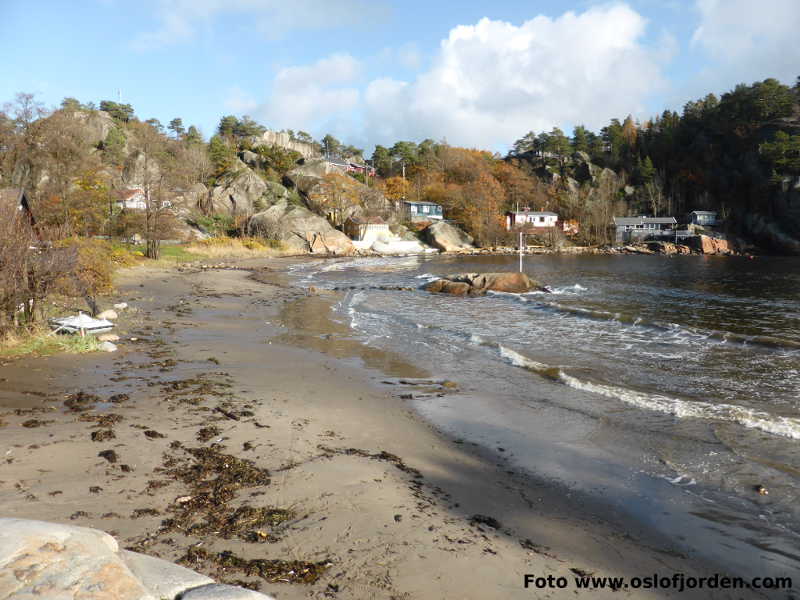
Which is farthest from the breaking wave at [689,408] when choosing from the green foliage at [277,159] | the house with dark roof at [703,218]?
the house with dark roof at [703,218]

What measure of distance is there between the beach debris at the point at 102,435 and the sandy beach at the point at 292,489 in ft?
0.09

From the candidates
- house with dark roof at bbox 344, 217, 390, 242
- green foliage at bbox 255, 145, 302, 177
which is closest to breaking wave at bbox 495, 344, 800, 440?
house with dark roof at bbox 344, 217, 390, 242

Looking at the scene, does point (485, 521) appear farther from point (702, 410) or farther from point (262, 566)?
point (702, 410)

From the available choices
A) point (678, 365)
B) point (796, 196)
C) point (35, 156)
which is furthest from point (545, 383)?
point (796, 196)

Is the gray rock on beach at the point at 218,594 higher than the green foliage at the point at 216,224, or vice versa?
the green foliage at the point at 216,224

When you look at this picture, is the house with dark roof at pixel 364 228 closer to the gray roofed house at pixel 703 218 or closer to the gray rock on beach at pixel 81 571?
the gray roofed house at pixel 703 218

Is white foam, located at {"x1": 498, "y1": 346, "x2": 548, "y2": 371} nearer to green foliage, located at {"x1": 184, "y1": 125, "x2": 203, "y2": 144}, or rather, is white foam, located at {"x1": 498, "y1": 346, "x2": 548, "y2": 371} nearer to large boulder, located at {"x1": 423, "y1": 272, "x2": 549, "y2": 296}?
large boulder, located at {"x1": 423, "y1": 272, "x2": 549, "y2": 296}

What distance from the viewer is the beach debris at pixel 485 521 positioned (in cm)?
545

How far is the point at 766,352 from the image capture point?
49.1 feet

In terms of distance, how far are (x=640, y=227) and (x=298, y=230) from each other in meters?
64.8

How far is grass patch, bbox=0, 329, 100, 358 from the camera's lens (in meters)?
11.2

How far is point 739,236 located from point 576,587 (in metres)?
101

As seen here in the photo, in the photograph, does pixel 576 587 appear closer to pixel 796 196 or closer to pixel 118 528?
pixel 118 528

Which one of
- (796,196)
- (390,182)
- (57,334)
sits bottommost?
(57,334)
